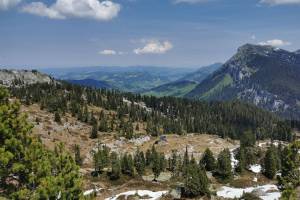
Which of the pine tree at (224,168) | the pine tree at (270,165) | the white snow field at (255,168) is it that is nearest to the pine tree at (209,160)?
the pine tree at (224,168)

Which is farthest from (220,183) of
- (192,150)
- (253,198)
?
(192,150)

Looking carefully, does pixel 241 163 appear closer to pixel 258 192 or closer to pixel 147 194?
pixel 258 192

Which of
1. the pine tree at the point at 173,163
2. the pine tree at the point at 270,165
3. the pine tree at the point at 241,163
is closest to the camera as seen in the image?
the pine tree at the point at 270,165

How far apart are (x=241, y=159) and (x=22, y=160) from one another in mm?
96757

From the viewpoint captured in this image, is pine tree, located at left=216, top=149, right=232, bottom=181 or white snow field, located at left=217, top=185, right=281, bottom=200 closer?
white snow field, located at left=217, top=185, right=281, bottom=200

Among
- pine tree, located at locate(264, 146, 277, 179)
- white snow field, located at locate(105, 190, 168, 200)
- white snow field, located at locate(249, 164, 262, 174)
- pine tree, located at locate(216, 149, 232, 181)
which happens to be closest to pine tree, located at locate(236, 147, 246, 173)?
white snow field, located at locate(249, 164, 262, 174)

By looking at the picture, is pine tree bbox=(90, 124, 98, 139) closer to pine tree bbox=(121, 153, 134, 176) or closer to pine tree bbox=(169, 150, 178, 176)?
pine tree bbox=(169, 150, 178, 176)

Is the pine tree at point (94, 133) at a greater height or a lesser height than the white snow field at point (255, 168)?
lesser

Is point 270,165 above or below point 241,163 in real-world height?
above

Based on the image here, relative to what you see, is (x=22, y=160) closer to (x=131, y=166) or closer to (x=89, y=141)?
(x=131, y=166)

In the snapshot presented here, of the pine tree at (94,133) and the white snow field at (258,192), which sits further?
the pine tree at (94,133)

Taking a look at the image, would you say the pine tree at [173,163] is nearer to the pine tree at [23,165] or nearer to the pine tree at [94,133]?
the pine tree at [94,133]

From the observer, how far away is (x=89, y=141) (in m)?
193

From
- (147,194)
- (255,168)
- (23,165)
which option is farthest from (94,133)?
(23,165)
